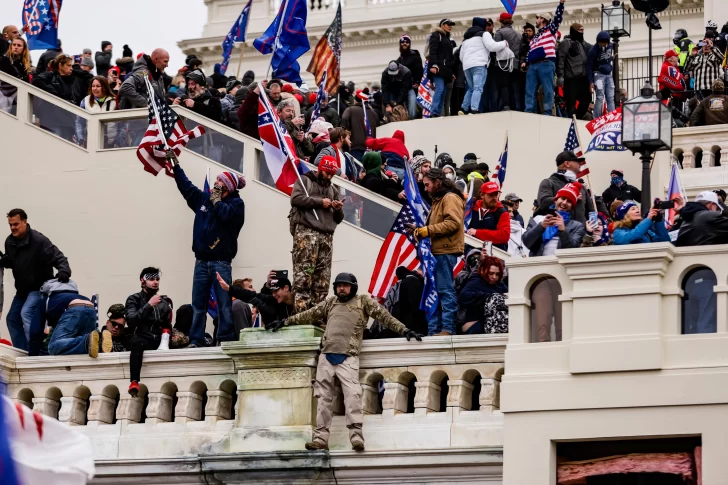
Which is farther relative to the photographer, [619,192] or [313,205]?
[619,192]

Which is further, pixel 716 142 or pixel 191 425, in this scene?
pixel 716 142

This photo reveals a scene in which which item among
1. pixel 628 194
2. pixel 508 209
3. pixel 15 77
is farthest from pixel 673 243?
pixel 15 77

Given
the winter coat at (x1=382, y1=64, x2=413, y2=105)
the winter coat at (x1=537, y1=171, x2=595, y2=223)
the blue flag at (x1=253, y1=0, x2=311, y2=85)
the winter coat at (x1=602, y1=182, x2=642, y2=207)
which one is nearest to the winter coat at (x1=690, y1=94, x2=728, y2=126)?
the winter coat at (x1=602, y1=182, x2=642, y2=207)

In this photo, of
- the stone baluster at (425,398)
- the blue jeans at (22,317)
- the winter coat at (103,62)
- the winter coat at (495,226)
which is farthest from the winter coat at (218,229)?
the winter coat at (103,62)

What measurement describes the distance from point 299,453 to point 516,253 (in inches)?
199

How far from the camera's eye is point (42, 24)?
3059 cm

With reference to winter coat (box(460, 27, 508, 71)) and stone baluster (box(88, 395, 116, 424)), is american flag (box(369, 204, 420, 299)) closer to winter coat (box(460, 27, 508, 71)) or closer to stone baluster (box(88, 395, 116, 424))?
stone baluster (box(88, 395, 116, 424))

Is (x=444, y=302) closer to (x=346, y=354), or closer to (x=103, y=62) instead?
(x=346, y=354)

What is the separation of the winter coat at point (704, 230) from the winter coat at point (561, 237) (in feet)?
3.71

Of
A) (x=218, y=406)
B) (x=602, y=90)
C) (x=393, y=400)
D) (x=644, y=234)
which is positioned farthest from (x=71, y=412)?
(x=602, y=90)

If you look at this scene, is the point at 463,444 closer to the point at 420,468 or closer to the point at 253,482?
the point at 420,468

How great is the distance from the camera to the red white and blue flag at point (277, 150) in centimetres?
2162

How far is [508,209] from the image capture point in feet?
78.4

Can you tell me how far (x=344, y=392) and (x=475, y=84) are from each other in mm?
11770
